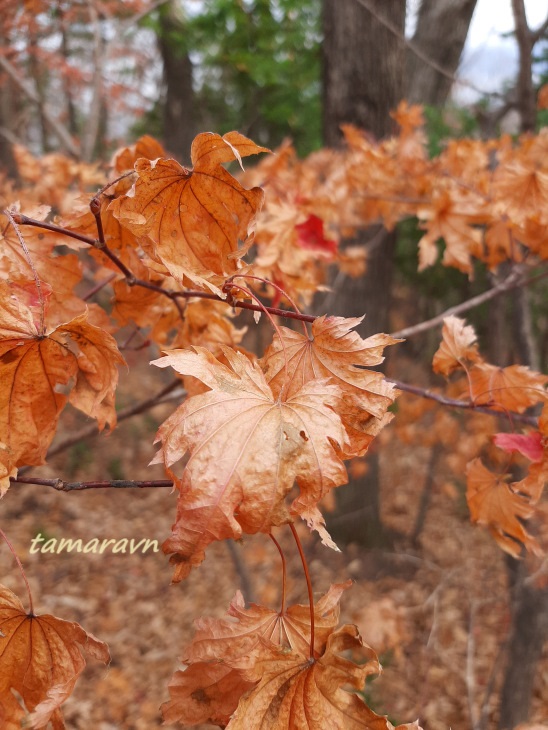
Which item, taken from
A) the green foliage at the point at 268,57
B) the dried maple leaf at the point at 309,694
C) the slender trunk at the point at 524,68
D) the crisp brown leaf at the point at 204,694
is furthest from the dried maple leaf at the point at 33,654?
the green foliage at the point at 268,57

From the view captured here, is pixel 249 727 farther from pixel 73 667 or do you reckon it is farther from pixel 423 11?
pixel 423 11

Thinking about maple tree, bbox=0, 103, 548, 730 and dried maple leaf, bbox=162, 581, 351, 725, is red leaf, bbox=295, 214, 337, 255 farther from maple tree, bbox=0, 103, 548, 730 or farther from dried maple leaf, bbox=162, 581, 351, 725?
dried maple leaf, bbox=162, 581, 351, 725

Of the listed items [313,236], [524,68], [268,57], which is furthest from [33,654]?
[268,57]

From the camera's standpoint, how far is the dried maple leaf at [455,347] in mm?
1365

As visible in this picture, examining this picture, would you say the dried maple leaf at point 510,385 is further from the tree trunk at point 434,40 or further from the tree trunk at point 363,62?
the tree trunk at point 434,40

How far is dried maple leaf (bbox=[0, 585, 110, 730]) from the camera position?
35.9 inches

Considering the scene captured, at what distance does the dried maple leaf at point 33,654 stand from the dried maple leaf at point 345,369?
548 mm

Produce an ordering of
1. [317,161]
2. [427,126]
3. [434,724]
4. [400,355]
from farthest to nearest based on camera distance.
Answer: [400,355]
[427,126]
[317,161]
[434,724]

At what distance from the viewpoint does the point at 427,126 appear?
18.1ft

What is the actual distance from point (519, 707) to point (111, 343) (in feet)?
10.6

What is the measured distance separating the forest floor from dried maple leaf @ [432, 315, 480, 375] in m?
2.08

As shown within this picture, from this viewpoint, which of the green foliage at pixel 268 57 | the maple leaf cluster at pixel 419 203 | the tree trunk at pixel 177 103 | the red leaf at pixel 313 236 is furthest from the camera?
the tree trunk at pixel 177 103

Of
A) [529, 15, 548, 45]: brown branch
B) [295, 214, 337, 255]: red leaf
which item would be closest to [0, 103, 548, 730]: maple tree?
[295, 214, 337, 255]: red leaf

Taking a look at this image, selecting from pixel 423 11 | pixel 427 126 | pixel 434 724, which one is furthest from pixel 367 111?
pixel 434 724
